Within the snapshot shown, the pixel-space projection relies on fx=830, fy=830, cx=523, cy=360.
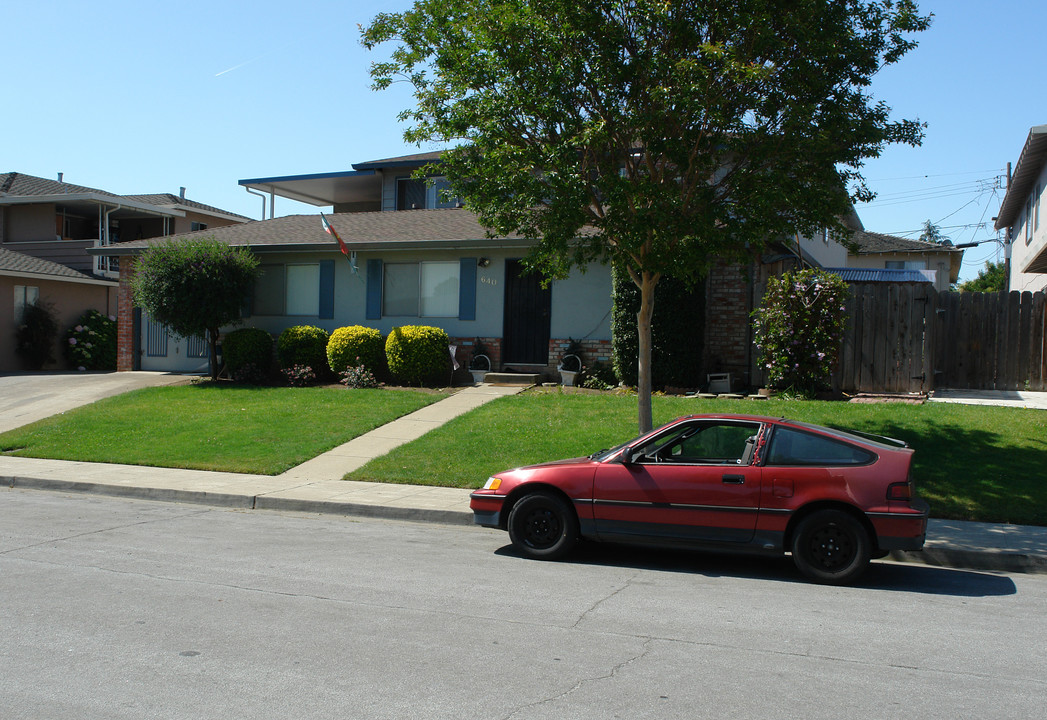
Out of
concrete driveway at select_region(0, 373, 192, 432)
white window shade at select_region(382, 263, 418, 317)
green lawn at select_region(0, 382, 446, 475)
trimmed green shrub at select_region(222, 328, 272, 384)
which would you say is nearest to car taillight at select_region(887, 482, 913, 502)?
green lawn at select_region(0, 382, 446, 475)

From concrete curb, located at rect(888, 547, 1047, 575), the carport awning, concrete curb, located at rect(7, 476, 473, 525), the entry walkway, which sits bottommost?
concrete curb, located at rect(7, 476, 473, 525)

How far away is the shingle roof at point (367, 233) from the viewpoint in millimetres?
19547

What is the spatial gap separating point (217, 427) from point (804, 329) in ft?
34.8

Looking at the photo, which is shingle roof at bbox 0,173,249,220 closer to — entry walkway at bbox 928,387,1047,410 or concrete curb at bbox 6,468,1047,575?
concrete curb at bbox 6,468,1047,575

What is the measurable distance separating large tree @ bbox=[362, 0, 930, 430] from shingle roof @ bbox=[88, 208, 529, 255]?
7449 millimetres

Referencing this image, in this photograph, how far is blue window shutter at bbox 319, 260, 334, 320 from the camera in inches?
826

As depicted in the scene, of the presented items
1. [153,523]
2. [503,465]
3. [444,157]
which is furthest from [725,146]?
[153,523]

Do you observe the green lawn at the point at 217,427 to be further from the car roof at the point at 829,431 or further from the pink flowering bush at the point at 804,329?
the car roof at the point at 829,431

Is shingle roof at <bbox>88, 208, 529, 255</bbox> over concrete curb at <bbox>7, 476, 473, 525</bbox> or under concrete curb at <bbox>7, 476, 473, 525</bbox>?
over

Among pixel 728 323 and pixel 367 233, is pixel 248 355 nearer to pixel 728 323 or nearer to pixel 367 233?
pixel 367 233

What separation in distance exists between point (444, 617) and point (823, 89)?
8170 millimetres

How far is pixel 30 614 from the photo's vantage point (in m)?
5.62

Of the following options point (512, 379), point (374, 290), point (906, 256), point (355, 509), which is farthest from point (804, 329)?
point (906, 256)

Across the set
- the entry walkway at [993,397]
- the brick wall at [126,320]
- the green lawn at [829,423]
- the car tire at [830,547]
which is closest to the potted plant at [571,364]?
the green lawn at [829,423]
